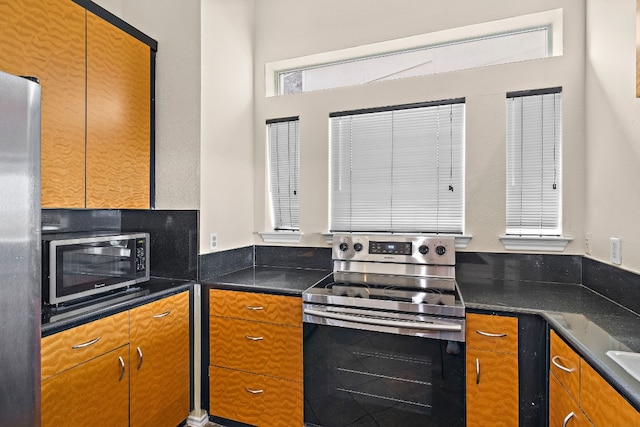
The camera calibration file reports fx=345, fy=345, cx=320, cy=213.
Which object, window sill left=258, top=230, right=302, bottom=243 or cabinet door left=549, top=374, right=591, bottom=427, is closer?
cabinet door left=549, top=374, right=591, bottom=427

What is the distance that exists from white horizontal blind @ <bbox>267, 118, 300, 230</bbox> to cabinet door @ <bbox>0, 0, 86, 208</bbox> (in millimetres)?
1280

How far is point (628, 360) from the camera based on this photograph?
1.05 meters

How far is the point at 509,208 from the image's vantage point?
219cm

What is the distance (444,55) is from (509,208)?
1132 mm

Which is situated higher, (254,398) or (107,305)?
(107,305)

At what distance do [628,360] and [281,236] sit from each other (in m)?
2.03

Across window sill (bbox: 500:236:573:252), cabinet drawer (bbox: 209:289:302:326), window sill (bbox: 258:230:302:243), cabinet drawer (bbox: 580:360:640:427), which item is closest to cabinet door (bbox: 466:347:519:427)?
cabinet drawer (bbox: 580:360:640:427)

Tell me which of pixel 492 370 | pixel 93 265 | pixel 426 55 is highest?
pixel 426 55

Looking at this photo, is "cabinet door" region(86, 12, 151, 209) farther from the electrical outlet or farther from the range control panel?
the electrical outlet

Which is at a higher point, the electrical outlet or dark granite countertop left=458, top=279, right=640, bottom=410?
the electrical outlet

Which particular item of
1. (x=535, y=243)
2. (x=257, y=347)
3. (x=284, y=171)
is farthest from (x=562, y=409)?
(x=284, y=171)

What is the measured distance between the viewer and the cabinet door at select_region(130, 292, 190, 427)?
173 cm

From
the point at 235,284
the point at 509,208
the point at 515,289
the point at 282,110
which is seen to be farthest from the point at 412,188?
the point at 235,284

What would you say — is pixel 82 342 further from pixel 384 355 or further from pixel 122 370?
pixel 384 355
